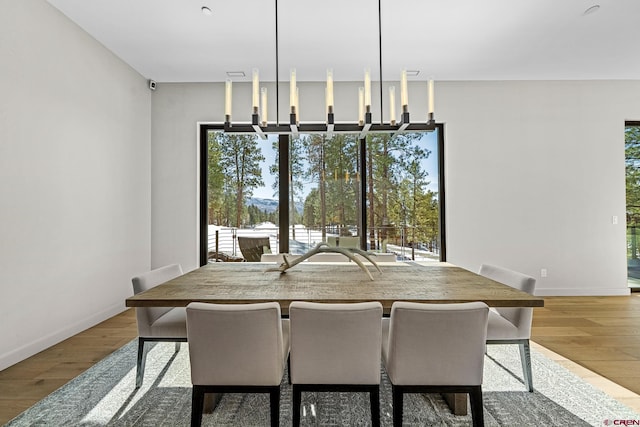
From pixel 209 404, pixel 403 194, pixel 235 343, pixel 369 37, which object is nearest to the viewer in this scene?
pixel 235 343

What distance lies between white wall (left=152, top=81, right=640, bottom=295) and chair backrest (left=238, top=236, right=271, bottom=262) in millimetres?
648

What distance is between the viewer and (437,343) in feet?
4.71

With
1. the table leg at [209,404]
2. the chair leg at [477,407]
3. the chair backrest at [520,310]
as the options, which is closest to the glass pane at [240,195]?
the table leg at [209,404]

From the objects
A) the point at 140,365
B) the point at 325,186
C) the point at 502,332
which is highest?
the point at 325,186

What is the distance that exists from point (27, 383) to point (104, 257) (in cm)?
150

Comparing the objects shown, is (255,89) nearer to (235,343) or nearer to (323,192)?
(235,343)

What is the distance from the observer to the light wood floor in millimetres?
2123

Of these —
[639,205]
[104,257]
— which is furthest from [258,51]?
[639,205]

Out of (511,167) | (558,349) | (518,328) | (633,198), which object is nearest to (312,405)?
(518,328)

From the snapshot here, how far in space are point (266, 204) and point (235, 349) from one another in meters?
3.22

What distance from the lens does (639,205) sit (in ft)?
15.0

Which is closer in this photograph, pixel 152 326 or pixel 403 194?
pixel 152 326

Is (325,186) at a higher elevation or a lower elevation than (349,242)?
higher

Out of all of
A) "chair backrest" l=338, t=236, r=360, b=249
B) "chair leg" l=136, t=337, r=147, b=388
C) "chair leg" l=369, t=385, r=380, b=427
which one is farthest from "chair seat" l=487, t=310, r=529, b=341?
"chair backrest" l=338, t=236, r=360, b=249
